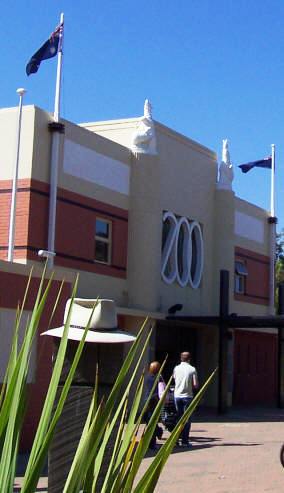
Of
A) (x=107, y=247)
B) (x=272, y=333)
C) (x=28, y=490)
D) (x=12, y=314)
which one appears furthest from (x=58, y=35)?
(x=28, y=490)

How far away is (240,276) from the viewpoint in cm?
3081

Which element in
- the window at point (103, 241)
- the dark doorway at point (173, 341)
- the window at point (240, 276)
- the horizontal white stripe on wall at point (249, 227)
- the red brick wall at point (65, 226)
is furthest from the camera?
the horizontal white stripe on wall at point (249, 227)

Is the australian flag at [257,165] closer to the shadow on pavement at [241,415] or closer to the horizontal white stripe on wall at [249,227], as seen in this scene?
the horizontal white stripe on wall at [249,227]

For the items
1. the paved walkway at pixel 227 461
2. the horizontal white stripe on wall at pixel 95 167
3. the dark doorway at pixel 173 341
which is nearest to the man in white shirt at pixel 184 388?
the paved walkway at pixel 227 461

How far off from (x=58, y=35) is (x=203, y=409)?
41.0ft

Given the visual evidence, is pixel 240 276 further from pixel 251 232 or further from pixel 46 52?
pixel 46 52

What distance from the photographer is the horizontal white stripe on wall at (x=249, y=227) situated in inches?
1204

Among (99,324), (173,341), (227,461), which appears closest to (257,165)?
(173,341)

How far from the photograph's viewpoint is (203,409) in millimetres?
26500

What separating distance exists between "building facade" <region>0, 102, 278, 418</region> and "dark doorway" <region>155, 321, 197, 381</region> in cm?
4

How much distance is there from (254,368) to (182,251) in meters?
7.41

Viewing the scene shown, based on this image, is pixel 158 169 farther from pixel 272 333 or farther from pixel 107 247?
pixel 272 333

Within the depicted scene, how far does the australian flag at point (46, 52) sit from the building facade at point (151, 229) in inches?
48.8

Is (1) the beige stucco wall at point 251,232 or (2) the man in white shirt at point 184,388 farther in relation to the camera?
(1) the beige stucco wall at point 251,232
